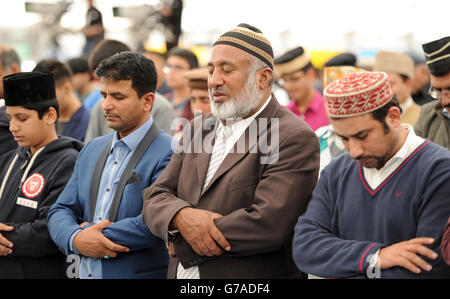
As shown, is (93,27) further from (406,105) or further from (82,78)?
(406,105)

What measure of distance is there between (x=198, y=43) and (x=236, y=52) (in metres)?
11.2

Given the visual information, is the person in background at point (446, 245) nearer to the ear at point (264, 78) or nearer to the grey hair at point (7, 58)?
the ear at point (264, 78)

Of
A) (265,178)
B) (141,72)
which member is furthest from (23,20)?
(265,178)

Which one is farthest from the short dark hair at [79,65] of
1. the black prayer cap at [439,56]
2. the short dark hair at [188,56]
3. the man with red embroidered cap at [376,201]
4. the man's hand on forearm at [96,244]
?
the man with red embroidered cap at [376,201]

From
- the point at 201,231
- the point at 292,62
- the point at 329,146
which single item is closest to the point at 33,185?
the point at 201,231

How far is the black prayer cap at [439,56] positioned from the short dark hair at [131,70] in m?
1.56

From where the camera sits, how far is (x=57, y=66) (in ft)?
16.5

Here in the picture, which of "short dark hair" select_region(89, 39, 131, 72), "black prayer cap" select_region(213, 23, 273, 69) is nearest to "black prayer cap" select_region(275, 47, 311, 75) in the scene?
"short dark hair" select_region(89, 39, 131, 72)

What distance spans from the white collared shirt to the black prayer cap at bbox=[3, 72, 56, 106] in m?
2.26

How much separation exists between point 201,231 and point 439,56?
5.08ft

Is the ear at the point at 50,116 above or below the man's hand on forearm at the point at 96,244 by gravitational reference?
above

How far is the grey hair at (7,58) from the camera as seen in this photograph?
187 inches

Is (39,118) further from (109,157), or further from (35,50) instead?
(35,50)

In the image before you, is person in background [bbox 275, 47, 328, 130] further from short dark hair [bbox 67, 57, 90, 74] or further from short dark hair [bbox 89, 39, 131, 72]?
short dark hair [bbox 67, 57, 90, 74]
